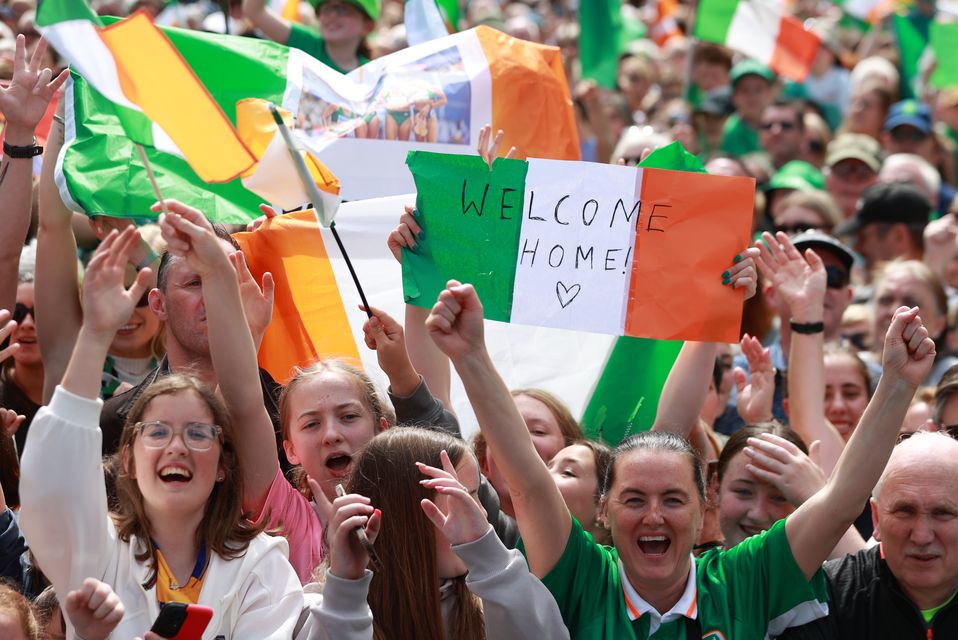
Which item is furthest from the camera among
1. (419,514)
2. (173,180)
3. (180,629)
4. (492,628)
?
(173,180)

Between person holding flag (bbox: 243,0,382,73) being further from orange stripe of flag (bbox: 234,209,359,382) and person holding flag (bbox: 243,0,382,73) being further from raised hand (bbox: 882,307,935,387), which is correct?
raised hand (bbox: 882,307,935,387)

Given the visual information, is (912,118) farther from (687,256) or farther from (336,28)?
(687,256)

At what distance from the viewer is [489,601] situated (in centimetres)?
358

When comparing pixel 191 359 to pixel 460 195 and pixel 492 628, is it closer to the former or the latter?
pixel 460 195

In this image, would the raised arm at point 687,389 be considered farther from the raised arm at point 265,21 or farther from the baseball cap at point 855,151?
the baseball cap at point 855,151

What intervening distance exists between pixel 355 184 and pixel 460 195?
1208mm

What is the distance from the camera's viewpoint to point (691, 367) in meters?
4.94

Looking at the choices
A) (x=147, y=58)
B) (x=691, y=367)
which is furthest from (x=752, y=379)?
(x=147, y=58)

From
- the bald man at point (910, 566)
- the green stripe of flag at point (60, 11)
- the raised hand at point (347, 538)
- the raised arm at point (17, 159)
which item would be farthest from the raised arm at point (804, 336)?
the raised arm at point (17, 159)

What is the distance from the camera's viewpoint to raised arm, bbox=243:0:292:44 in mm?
7613

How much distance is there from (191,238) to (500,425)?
0.93m

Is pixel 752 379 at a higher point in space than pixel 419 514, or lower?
higher

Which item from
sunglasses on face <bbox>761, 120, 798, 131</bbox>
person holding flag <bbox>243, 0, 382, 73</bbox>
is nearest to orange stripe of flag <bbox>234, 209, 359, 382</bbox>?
person holding flag <bbox>243, 0, 382, 73</bbox>

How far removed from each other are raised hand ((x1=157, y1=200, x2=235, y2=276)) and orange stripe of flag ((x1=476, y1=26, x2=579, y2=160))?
225 centimetres
